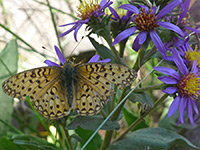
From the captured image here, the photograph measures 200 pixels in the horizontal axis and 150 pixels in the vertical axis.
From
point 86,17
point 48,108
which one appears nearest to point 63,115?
point 48,108

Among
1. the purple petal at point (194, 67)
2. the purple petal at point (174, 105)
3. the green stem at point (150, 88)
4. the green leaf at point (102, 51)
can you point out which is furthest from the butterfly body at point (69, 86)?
the purple petal at point (194, 67)

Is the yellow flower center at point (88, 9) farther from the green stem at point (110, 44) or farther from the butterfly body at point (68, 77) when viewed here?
the butterfly body at point (68, 77)

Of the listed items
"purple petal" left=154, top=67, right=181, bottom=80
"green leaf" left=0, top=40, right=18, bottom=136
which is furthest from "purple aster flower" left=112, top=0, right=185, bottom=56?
"green leaf" left=0, top=40, right=18, bottom=136

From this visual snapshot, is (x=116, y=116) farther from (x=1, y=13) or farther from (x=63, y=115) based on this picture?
(x=1, y=13)

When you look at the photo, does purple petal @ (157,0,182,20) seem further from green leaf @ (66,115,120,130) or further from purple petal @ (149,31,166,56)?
green leaf @ (66,115,120,130)

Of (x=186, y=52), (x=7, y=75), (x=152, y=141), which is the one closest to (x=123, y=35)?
(x=186, y=52)

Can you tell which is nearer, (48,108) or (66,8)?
(48,108)
